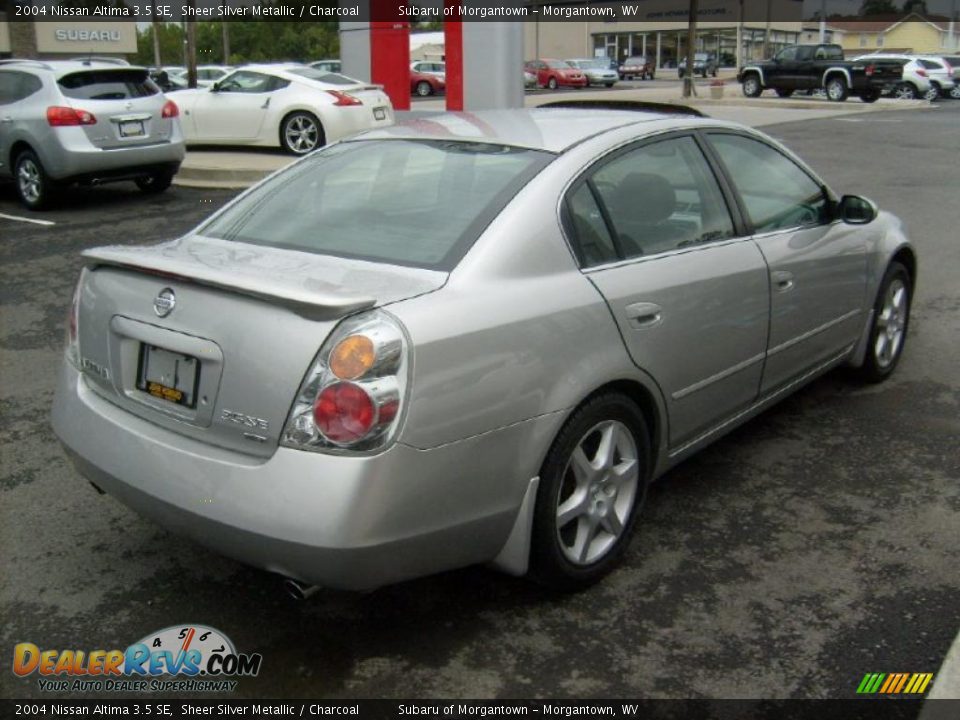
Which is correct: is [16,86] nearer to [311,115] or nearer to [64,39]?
[311,115]

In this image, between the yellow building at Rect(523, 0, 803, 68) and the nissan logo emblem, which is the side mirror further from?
the yellow building at Rect(523, 0, 803, 68)

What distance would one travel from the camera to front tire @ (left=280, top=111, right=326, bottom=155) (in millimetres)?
14617

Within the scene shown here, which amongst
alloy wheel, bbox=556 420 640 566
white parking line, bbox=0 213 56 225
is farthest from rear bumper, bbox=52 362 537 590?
white parking line, bbox=0 213 56 225

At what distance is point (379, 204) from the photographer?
11.6 feet

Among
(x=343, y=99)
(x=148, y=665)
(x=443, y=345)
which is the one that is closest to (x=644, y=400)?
(x=443, y=345)

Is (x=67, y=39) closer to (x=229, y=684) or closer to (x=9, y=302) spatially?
(x=9, y=302)

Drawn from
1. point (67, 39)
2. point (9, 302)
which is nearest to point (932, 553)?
point (9, 302)

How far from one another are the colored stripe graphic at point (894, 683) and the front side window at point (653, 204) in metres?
1.49

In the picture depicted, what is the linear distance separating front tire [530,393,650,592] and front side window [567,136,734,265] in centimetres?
55

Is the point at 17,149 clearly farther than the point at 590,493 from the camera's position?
Yes

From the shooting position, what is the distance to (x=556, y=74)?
48.5m

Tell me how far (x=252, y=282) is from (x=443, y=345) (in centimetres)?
56

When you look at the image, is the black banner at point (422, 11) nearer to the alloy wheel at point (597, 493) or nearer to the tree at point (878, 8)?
the alloy wheel at point (597, 493)

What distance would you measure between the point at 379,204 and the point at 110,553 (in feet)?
5.07
